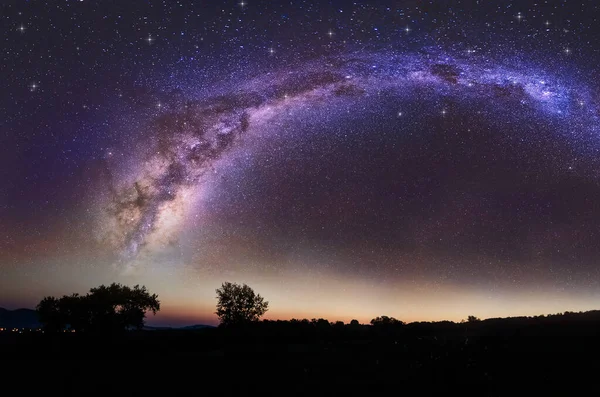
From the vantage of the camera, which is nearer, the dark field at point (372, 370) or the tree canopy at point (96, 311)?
the dark field at point (372, 370)

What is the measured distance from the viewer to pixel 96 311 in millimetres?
56969

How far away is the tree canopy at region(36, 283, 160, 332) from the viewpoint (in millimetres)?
56625

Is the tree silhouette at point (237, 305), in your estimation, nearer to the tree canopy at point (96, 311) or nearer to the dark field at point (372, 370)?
the tree canopy at point (96, 311)

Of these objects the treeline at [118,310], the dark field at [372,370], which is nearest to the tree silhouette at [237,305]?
the treeline at [118,310]

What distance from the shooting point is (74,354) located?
26.3 meters

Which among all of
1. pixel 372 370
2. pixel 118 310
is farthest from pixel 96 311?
pixel 372 370

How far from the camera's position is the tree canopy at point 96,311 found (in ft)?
186

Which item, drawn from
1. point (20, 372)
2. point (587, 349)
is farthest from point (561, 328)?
point (20, 372)

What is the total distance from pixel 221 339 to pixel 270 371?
716 inches

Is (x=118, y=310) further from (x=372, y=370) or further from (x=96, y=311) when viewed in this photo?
(x=372, y=370)

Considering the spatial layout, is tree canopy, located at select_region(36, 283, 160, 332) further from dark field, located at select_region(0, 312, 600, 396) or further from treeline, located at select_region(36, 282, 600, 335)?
dark field, located at select_region(0, 312, 600, 396)

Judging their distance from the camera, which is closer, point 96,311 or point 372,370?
point 372,370

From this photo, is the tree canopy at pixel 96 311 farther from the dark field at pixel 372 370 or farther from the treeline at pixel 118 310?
the dark field at pixel 372 370

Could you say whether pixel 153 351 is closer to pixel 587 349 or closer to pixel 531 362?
pixel 531 362
